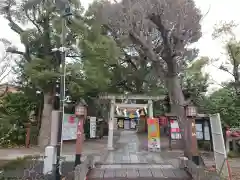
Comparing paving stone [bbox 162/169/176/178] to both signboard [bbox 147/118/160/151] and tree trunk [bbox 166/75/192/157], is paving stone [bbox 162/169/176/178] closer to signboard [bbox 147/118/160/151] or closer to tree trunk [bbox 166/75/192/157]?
tree trunk [bbox 166/75/192/157]

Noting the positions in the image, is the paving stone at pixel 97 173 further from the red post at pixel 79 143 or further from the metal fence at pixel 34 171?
the red post at pixel 79 143

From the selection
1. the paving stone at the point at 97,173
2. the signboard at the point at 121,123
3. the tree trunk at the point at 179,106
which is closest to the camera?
the paving stone at the point at 97,173

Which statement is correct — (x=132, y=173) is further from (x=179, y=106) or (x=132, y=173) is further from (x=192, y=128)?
(x=179, y=106)

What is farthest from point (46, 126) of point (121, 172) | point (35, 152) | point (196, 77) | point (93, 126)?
point (196, 77)

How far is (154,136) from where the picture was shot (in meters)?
11.6

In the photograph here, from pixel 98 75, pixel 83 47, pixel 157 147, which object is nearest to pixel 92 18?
pixel 83 47

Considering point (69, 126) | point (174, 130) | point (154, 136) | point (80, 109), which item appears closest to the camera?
point (80, 109)

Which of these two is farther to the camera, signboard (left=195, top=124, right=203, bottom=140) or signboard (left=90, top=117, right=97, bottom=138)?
signboard (left=90, top=117, right=97, bottom=138)

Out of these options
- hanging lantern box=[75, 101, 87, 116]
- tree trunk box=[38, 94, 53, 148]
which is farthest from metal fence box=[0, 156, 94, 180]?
tree trunk box=[38, 94, 53, 148]

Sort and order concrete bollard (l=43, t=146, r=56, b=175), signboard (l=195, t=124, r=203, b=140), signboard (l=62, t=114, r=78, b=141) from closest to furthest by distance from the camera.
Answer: concrete bollard (l=43, t=146, r=56, b=175) → signboard (l=195, t=124, r=203, b=140) → signboard (l=62, t=114, r=78, b=141)

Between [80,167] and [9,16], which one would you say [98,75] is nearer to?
[9,16]

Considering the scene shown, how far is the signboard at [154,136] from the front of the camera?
1149 centimetres

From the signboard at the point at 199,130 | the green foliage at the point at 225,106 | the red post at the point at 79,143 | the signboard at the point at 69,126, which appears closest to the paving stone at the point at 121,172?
the red post at the point at 79,143

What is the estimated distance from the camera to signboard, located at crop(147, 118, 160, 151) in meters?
11.5
